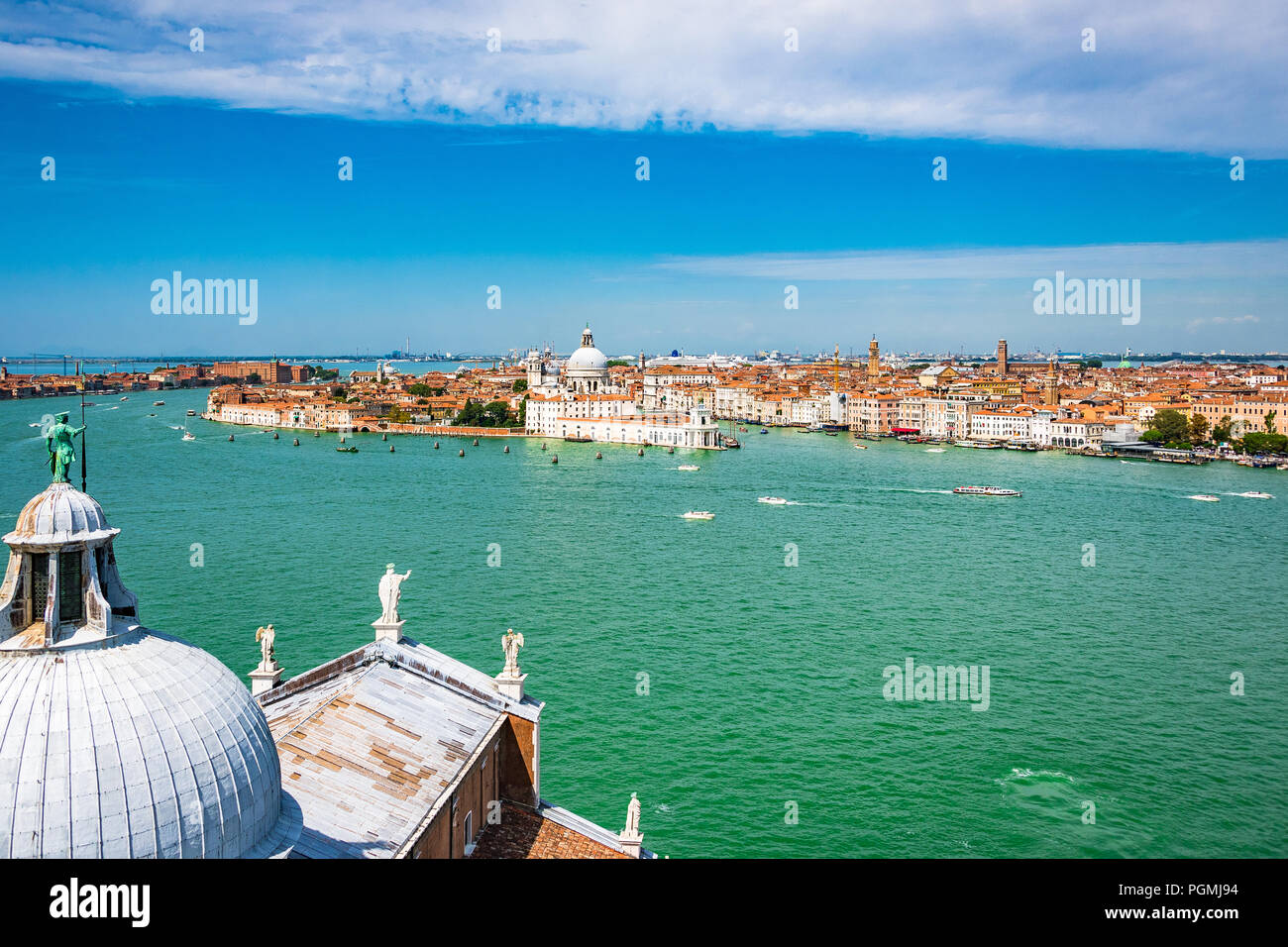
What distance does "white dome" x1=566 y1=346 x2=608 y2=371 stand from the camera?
43.2 m

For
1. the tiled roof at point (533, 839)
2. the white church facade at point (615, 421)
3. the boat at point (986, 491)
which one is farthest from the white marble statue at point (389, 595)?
the white church facade at point (615, 421)

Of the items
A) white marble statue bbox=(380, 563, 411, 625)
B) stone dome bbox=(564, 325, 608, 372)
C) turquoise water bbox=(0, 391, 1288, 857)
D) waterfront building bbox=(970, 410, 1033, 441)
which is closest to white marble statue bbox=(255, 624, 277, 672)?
white marble statue bbox=(380, 563, 411, 625)

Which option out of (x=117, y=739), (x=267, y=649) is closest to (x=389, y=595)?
(x=267, y=649)

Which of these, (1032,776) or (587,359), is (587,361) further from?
(1032,776)

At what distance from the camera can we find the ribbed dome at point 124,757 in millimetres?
1777

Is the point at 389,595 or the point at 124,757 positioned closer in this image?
the point at 124,757

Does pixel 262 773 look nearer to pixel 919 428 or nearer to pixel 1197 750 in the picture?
pixel 1197 750

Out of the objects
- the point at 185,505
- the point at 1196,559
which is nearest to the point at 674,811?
the point at 1196,559

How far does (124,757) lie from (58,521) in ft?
1.56

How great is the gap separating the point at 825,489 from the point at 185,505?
38.4ft

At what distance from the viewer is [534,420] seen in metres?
36.7

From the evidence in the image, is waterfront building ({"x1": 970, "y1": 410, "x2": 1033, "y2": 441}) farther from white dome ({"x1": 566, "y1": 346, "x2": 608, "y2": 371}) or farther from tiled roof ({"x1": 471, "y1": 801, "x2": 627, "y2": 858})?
tiled roof ({"x1": 471, "y1": 801, "x2": 627, "y2": 858})

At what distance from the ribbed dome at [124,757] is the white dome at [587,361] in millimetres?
41349

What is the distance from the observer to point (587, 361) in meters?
43.4
